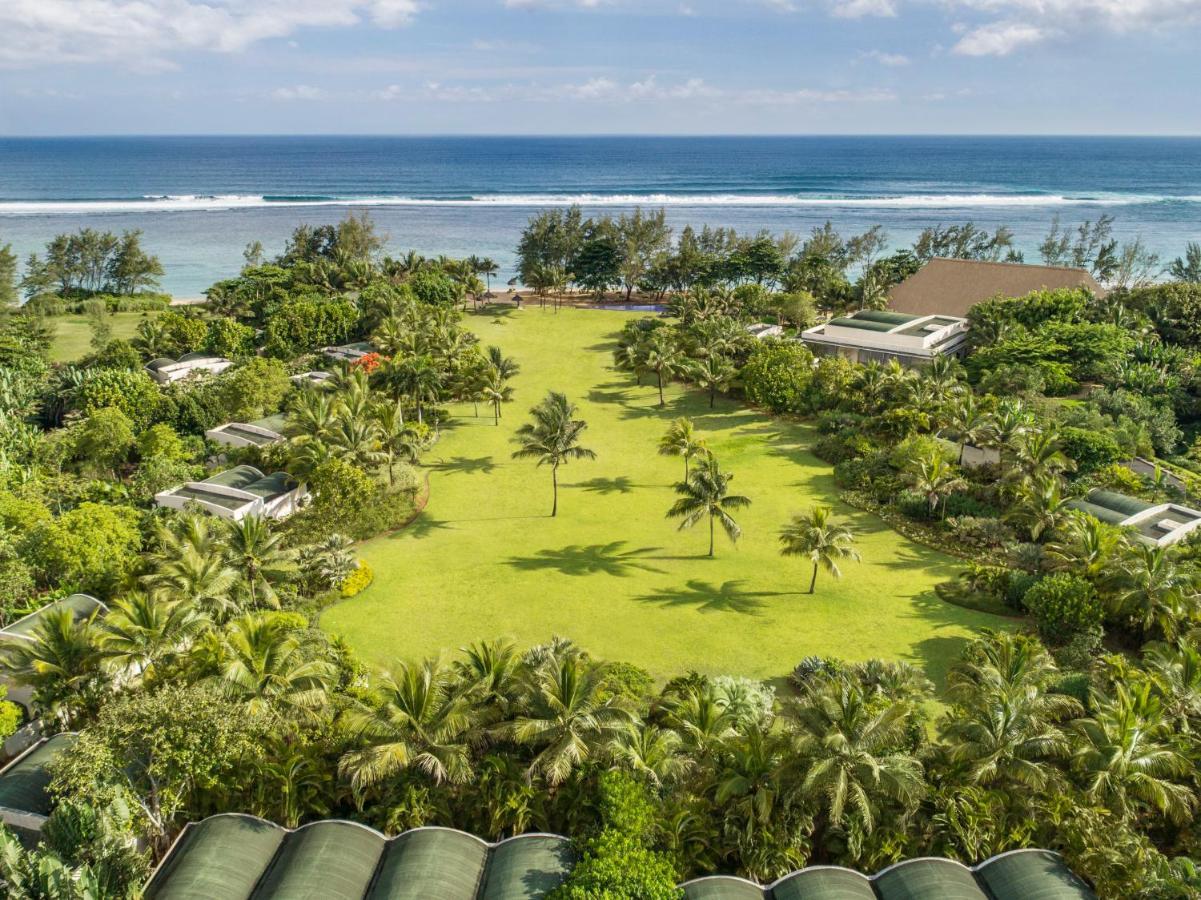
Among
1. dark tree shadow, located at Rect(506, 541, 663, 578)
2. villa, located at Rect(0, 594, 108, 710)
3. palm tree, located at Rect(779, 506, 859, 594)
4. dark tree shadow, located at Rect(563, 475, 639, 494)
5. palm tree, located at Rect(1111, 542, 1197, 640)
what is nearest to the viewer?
villa, located at Rect(0, 594, 108, 710)

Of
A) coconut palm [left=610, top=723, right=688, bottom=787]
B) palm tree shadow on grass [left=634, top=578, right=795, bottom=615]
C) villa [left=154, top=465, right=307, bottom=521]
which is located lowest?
palm tree shadow on grass [left=634, top=578, right=795, bottom=615]

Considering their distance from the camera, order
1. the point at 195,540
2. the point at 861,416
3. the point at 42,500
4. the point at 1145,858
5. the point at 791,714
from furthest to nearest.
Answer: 1. the point at 861,416
2. the point at 42,500
3. the point at 195,540
4. the point at 791,714
5. the point at 1145,858

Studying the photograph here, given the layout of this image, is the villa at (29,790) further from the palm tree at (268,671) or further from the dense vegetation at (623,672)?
the palm tree at (268,671)

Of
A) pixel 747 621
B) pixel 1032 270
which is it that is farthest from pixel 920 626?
pixel 1032 270

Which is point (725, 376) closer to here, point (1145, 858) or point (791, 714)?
point (791, 714)

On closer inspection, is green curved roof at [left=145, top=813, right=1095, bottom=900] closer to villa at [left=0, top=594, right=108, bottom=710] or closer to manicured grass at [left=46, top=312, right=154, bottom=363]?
villa at [left=0, top=594, right=108, bottom=710]

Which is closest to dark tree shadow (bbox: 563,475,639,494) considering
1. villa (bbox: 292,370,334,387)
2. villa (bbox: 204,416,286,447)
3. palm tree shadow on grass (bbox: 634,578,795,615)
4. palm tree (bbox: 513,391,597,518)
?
palm tree (bbox: 513,391,597,518)
